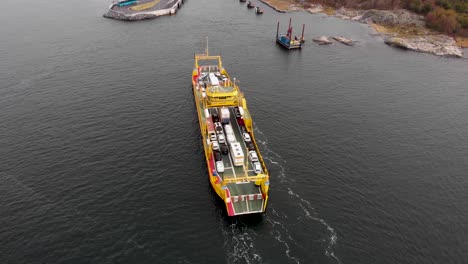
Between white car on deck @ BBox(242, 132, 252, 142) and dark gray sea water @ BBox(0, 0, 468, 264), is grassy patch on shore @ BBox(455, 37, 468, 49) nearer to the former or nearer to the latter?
dark gray sea water @ BBox(0, 0, 468, 264)

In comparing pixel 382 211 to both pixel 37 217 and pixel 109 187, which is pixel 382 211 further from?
pixel 37 217

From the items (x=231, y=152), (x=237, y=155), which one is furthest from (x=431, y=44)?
(x=237, y=155)

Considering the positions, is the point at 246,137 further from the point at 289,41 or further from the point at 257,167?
the point at 289,41

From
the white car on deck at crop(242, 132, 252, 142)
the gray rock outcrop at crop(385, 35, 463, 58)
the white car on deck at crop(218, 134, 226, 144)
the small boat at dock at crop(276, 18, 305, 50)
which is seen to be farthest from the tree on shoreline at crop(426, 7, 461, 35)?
the white car on deck at crop(218, 134, 226, 144)

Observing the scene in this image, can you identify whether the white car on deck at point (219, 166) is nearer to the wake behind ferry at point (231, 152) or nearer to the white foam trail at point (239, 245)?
the wake behind ferry at point (231, 152)

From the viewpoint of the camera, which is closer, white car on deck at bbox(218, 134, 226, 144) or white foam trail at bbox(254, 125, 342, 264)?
white foam trail at bbox(254, 125, 342, 264)

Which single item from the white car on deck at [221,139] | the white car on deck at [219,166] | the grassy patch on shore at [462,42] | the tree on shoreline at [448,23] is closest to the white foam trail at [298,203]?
the white car on deck at [221,139]

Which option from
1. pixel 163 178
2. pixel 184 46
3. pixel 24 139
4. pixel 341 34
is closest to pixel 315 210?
pixel 163 178

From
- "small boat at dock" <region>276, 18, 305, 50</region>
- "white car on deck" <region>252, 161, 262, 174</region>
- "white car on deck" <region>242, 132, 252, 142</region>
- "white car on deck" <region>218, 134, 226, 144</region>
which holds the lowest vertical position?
"white car on deck" <region>252, 161, 262, 174</region>
